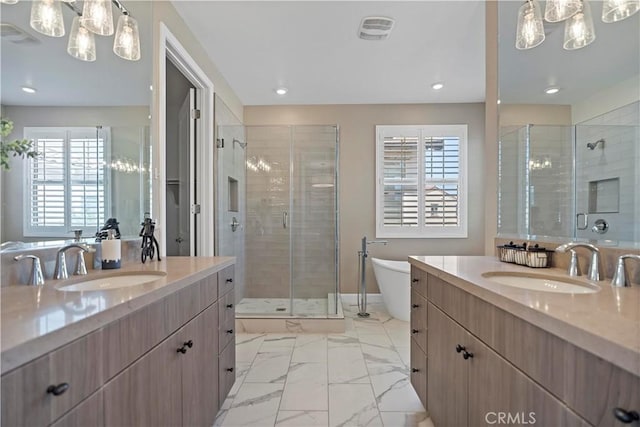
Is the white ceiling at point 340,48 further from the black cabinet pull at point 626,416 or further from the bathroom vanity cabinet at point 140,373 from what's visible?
the black cabinet pull at point 626,416

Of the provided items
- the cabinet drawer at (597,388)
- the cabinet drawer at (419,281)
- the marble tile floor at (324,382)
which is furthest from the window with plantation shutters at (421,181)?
the cabinet drawer at (597,388)

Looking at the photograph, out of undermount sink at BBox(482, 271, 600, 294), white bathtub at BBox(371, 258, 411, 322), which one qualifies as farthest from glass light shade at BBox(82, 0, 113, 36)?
white bathtub at BBox(371, 258, 411, 322)

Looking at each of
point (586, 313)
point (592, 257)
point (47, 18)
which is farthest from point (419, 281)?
point (47, 18)

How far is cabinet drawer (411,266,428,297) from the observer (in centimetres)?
175

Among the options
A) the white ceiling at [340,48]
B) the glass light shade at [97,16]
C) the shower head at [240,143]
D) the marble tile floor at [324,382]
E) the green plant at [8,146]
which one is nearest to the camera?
the green plant at [8,146]

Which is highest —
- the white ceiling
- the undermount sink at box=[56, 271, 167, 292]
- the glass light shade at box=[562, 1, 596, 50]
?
A: the white ceiling

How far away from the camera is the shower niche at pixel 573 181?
121cm

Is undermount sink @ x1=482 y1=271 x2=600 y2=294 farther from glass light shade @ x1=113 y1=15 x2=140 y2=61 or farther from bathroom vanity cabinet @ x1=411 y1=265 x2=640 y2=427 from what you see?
glass light shade @ x1=113 y1=15 x2=140 y2=61

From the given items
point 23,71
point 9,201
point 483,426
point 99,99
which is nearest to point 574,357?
point 483,426

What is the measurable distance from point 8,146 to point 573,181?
87.7 inches

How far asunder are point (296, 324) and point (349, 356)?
75cm

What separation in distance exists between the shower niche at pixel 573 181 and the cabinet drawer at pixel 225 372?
1798mm

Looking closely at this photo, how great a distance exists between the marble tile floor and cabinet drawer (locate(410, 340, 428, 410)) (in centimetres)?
13

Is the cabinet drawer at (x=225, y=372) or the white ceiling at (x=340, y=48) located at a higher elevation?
the white ceiling at (x=340, y=48)
